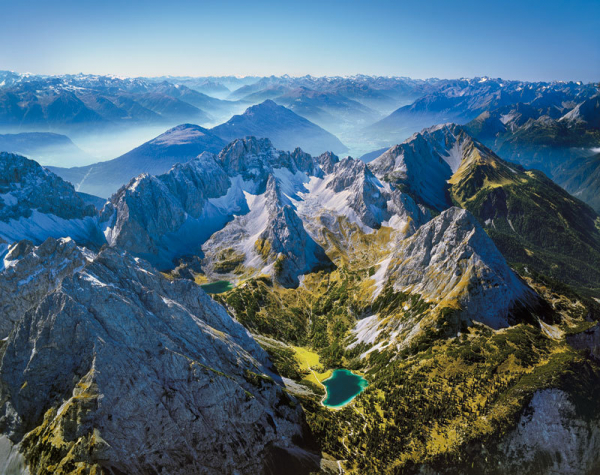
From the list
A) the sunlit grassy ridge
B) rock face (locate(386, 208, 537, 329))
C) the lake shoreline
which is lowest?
the lake shoreline

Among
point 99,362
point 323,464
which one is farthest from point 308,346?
point 99,362

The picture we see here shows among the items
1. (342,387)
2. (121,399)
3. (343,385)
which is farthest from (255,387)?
(343,385)

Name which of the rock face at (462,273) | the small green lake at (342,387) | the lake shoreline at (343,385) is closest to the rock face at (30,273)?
the lake shoreline at (343,385)

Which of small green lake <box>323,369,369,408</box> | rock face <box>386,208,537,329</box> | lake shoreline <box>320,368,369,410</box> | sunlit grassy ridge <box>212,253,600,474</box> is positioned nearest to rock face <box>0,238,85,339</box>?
sunlit grassy ridge <box>212,253,600,474</box>

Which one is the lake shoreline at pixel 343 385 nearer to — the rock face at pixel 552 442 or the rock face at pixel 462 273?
the rock face at pixel 462 273

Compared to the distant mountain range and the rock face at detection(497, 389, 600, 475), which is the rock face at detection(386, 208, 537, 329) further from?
the rock face at detection(497, 389, 600, 475)

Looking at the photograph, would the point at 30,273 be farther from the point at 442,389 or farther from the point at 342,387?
the point at 442,389
